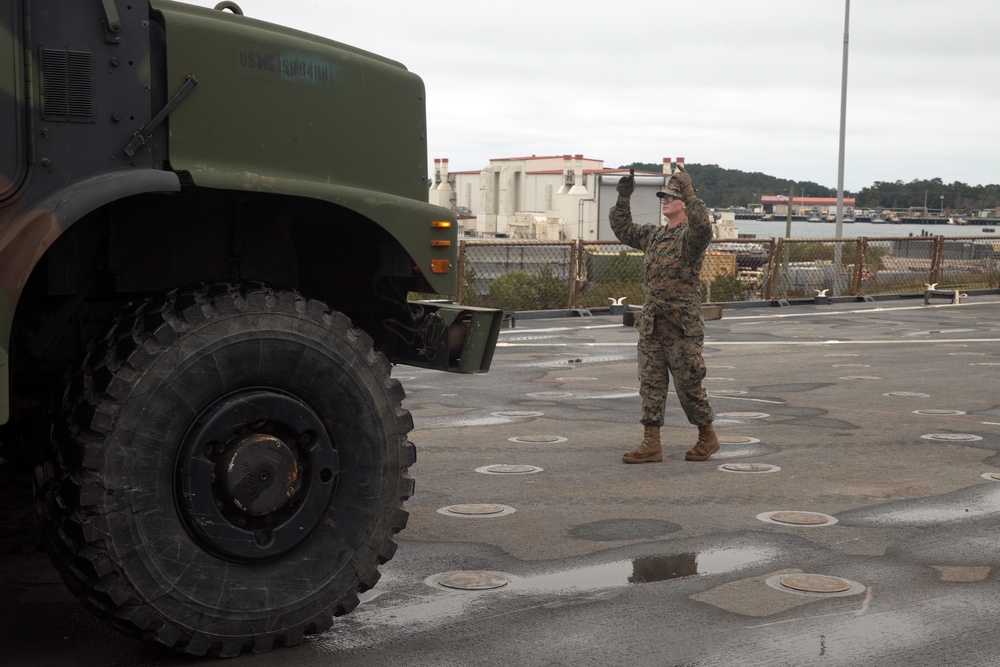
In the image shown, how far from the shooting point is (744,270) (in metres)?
26.7

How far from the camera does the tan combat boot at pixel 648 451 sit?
8070mm

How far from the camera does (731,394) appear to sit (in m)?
11.6

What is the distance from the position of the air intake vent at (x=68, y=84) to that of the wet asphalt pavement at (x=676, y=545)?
1.84 m

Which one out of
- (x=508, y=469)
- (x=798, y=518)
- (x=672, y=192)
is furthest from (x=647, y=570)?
(x=672, y=192)

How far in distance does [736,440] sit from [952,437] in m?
1.61

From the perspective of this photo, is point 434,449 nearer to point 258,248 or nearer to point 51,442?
point 258,248

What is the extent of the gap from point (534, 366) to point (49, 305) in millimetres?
10002

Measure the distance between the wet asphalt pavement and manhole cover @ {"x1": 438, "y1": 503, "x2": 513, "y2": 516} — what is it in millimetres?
20

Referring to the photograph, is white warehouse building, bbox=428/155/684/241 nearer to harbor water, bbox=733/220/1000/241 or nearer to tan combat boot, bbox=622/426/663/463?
harbor water, bbox=733/220/1000/241

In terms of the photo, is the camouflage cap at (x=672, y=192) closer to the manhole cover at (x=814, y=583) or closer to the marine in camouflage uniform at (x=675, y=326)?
the marine in camouflage uniform at (x=675, y=326)

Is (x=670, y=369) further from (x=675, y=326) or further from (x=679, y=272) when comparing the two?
(x=679, y=272)

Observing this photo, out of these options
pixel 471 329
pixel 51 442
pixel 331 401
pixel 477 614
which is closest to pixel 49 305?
pixel 51 442

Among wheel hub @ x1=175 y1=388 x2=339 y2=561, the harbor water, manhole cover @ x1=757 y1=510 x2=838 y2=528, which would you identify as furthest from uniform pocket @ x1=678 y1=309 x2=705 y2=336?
the harbor water

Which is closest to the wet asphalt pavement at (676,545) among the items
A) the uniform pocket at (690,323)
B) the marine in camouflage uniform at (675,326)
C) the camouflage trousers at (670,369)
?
the marine in camouflage uniform at (675,326)
